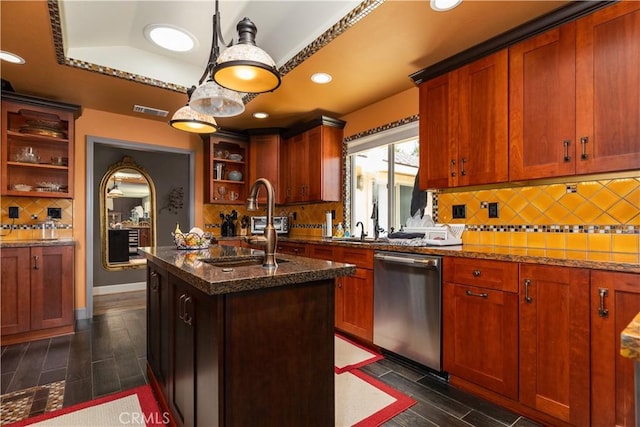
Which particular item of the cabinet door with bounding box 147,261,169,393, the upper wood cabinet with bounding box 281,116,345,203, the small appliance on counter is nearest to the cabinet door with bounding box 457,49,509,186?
the upper wood cabinet with bounding box 281,116,345,203

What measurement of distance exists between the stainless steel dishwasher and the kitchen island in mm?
1049

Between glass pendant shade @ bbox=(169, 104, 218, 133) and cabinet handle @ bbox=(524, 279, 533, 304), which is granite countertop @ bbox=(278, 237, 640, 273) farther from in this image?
glass pendant shade @ bbox=(169, 104, 218, 133)

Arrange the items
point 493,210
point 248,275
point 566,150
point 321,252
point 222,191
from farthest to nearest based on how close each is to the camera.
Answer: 1. point 222,191
2. point 321,252
3. point 493,210
4. point 566,150
5. point 248,275

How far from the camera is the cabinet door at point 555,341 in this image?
1.60 metres

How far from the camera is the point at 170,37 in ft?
9.39

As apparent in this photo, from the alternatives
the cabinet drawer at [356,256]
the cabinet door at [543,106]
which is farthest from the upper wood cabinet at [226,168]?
the cabinet door at [543,106]

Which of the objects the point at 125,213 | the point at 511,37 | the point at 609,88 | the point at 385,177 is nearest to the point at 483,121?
the point at 511,37

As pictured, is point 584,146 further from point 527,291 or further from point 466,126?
point 527,291

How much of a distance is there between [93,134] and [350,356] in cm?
381

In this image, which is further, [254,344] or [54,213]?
[54,213]

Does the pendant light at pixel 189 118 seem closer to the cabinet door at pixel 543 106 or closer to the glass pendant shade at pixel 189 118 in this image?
the glass pendant shade at pixel 189 118

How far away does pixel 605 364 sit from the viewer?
1.53 meters

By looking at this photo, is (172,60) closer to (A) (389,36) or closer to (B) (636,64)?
(A) (389,36)

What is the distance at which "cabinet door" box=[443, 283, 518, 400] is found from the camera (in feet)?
6.12
